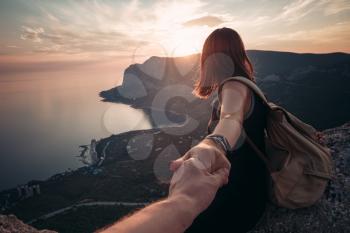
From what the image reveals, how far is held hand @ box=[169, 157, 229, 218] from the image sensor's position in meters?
1.41

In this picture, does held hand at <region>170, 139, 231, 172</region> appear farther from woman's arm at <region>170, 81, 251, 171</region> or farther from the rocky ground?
the rocky ground

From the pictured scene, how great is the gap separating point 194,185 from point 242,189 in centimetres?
222

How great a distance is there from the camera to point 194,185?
4.75 feet

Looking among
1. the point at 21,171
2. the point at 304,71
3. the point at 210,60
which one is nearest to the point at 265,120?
the point at 210,60

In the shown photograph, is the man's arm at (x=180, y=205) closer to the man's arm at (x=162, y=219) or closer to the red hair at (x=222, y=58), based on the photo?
the man's arm at (x=162, y=219)

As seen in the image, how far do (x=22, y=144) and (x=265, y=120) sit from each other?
206 m

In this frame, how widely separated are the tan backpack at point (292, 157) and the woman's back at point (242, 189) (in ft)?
0.42

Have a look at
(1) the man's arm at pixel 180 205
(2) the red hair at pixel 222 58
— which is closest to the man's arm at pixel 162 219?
(1) the man's arm at pixel 180 205

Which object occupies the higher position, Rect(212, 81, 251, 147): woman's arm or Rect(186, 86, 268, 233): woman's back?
Rect(212, 81, 251, 147): woman's arm

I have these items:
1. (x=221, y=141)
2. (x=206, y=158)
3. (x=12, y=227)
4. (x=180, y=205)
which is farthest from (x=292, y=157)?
(x=12, y=227)

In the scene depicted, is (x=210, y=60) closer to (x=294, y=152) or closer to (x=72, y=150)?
(x=294, y=152)

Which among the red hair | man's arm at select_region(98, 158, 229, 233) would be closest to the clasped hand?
man's arm at select_region(98, 158, 229, 233)

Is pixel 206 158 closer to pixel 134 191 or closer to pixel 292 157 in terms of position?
pixel 292 157

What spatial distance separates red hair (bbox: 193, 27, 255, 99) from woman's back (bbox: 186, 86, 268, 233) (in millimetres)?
464
